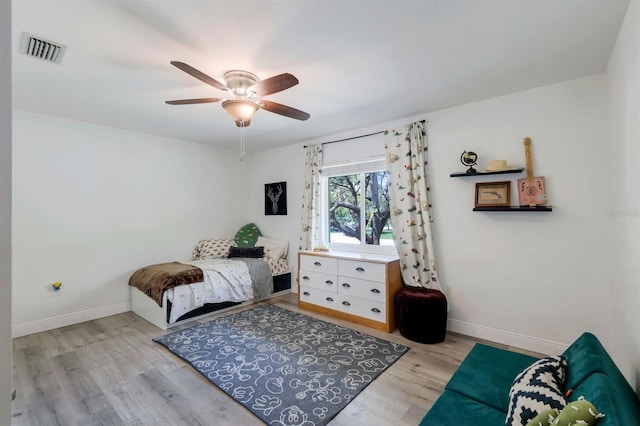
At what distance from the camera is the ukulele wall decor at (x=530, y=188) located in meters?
2.63

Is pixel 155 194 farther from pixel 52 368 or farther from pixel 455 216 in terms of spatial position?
pixel 455 216

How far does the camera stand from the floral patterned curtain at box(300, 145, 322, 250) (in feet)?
14.1

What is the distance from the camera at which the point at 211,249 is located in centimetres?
460

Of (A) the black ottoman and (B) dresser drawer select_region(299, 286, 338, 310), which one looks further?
(B) dresser drawer select_region(299, 286, 338, 310)

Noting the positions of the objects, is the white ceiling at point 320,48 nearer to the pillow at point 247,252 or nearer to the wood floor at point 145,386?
the pillow at point 247,252

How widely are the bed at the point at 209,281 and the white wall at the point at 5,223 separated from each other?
304cm

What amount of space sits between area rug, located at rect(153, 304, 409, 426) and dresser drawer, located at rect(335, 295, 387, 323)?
0.27m

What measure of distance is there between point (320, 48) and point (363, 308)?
8.85ft

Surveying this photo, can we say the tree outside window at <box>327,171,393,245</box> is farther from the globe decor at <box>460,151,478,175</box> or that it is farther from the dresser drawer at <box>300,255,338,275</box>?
the globe decor at <box>460,151,478,175</box>

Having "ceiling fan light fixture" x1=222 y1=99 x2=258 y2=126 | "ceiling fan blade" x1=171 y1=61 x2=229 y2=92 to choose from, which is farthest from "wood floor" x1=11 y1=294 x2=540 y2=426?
"ceiling fan blade" x1=171 y1=61 x2=229 y2=92

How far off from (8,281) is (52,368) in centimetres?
289

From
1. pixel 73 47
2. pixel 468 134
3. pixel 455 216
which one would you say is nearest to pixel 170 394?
pixel 73 47

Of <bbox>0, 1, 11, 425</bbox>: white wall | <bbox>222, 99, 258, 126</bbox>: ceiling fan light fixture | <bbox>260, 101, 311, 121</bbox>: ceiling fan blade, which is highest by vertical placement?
<bbox>260, 101, 311, 121</bbox>: ceiling fan blade

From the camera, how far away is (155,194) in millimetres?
4195
